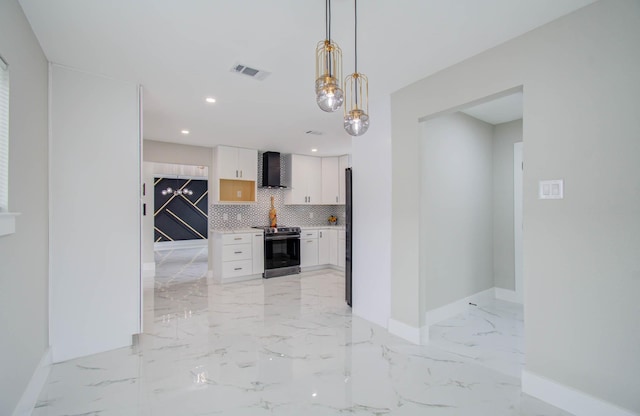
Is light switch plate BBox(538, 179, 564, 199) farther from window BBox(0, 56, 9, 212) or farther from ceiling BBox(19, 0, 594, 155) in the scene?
window BBox(0, 56, 9, 212)

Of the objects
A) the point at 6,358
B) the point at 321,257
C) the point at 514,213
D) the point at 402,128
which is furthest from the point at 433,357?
the point at 321,257

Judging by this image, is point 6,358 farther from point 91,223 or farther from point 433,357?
point 433,357

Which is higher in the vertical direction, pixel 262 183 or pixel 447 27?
pixel 447 27

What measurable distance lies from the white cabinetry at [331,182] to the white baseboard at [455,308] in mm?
3390

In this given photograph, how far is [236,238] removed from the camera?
520cm

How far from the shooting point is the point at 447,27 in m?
1.96

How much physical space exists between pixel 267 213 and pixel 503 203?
13.9 feet

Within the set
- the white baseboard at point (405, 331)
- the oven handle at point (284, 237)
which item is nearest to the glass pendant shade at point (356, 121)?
the white baseboard at point (405, 331)

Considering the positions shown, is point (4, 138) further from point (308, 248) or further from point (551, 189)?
point (308, 248)

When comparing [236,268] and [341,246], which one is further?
[341,246]

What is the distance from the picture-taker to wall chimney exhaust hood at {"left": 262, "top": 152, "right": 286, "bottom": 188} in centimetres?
591

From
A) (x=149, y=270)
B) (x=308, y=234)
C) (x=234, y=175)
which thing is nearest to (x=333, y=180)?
(x=308, y=234)

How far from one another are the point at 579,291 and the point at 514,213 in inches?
94.7

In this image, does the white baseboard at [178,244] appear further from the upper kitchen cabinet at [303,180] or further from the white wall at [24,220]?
the white wall at [24,220]
